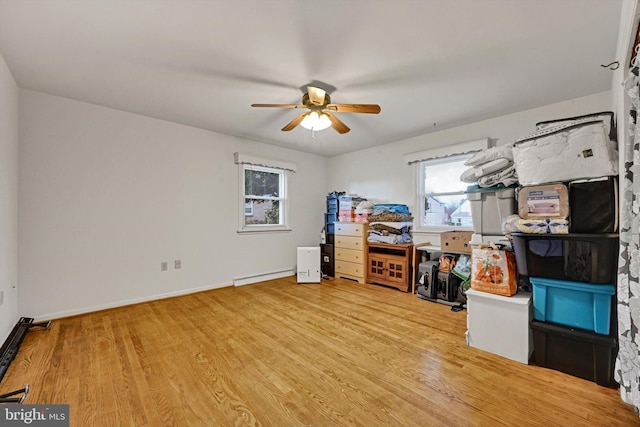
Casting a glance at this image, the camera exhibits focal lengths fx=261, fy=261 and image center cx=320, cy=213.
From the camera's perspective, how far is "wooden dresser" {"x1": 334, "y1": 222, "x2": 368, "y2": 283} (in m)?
Answer: 4.36

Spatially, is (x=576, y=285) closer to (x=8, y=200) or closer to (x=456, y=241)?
(x=456, y=241)

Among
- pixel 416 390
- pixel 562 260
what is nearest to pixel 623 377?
pixel 562 260

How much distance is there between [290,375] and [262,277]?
275 cm

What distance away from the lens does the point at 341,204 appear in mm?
4758

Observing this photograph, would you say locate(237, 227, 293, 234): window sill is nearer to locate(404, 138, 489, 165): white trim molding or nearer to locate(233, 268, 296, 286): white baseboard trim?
locate(233, 268, 296, 286): white baseboard trim

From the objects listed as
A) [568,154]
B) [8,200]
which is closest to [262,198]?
[8,200]

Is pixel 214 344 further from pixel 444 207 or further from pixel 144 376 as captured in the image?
pixel 444 207

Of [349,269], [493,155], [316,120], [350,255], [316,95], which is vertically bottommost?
[349,269]

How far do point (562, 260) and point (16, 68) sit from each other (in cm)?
466

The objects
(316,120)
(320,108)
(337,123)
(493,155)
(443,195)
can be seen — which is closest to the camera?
(493,155)

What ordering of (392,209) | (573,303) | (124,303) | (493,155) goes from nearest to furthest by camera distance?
(573,303) < (493,155) < (124,303) < (392,209)

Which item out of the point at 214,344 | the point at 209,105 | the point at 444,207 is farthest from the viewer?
the point at 444,207

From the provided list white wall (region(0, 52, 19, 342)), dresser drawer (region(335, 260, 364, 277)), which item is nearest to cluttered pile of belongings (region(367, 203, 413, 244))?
dresser drawer (region(335, 260, 364, 277))

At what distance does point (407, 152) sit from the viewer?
14.1 ft
